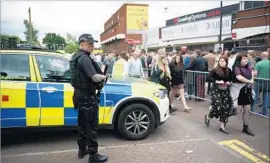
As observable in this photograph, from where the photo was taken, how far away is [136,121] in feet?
16.8

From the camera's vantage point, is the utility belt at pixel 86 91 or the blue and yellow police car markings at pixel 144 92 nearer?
the utility belt at pixel 86 91

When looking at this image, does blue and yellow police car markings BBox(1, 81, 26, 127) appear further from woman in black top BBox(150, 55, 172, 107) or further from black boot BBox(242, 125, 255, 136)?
black boot BBox(242, 125, 255, 136)

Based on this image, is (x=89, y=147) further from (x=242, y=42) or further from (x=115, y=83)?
(x=242, y=42)

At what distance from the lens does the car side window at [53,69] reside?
4707 mm

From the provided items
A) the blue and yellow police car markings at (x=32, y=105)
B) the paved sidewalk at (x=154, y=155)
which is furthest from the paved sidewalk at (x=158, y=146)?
the blue and yellow police car markings at (x=32, y=105)

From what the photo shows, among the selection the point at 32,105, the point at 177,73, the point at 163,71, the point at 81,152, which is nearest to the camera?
the point at 81,152

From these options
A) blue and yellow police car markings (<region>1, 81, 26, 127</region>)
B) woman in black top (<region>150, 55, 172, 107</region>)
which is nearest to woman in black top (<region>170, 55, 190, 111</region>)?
woman in black top (<region>150, 55, 172, 107</region>)

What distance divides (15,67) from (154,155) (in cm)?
265

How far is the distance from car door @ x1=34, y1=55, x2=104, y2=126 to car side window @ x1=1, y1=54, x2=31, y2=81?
0.18 metres

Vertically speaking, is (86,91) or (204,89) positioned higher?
(86,91)

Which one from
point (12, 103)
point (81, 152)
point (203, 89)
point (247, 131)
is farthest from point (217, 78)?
point (12, 103)

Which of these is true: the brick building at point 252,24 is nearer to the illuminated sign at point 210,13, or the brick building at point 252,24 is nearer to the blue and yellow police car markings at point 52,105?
the illuminated sign at point 210,13

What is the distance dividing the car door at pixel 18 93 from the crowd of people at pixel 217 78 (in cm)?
150

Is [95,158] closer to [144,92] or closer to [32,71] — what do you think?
[144,92]
